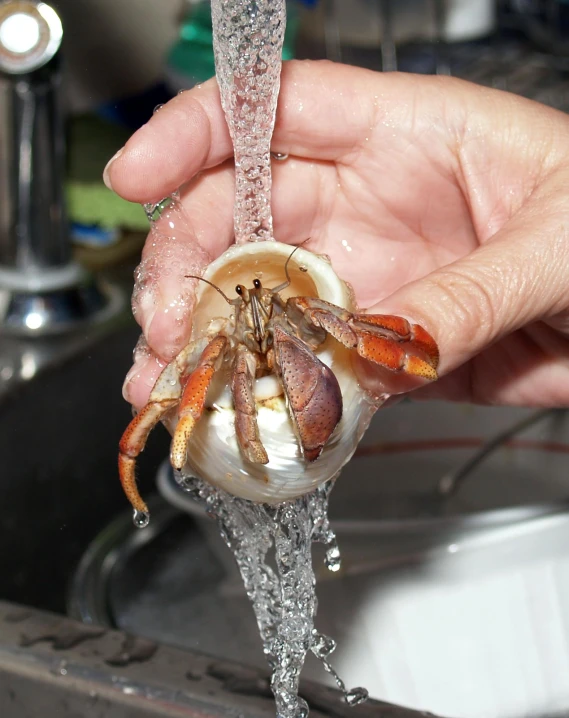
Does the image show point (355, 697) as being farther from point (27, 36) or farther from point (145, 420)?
point (27, 36)

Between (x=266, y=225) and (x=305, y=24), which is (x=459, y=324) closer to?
(x=266, y=225)

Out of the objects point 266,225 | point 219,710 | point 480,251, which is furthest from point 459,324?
point 219,710

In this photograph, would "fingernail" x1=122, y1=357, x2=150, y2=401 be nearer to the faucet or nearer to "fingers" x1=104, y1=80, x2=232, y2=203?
"fingers" x1=104, y1=80, x2=232, y2=203

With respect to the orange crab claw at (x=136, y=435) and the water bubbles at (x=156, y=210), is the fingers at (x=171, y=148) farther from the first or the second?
the orange crab claw at (x=136, y=435)

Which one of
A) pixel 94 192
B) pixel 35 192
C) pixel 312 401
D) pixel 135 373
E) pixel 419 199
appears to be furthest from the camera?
pixel 94 192

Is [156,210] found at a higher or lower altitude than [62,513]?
higher

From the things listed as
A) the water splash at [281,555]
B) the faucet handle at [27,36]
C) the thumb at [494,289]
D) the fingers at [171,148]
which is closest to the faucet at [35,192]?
the faucet handle at [27,36]

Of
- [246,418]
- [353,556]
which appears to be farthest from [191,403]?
[353,556]

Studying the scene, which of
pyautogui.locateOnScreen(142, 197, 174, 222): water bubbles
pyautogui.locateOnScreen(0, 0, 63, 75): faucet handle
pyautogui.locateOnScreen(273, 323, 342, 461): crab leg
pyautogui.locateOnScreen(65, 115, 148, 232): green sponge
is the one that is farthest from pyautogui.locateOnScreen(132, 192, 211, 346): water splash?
pyautogui.locateOnScreen(65, 115, 148, 232): green sponge
